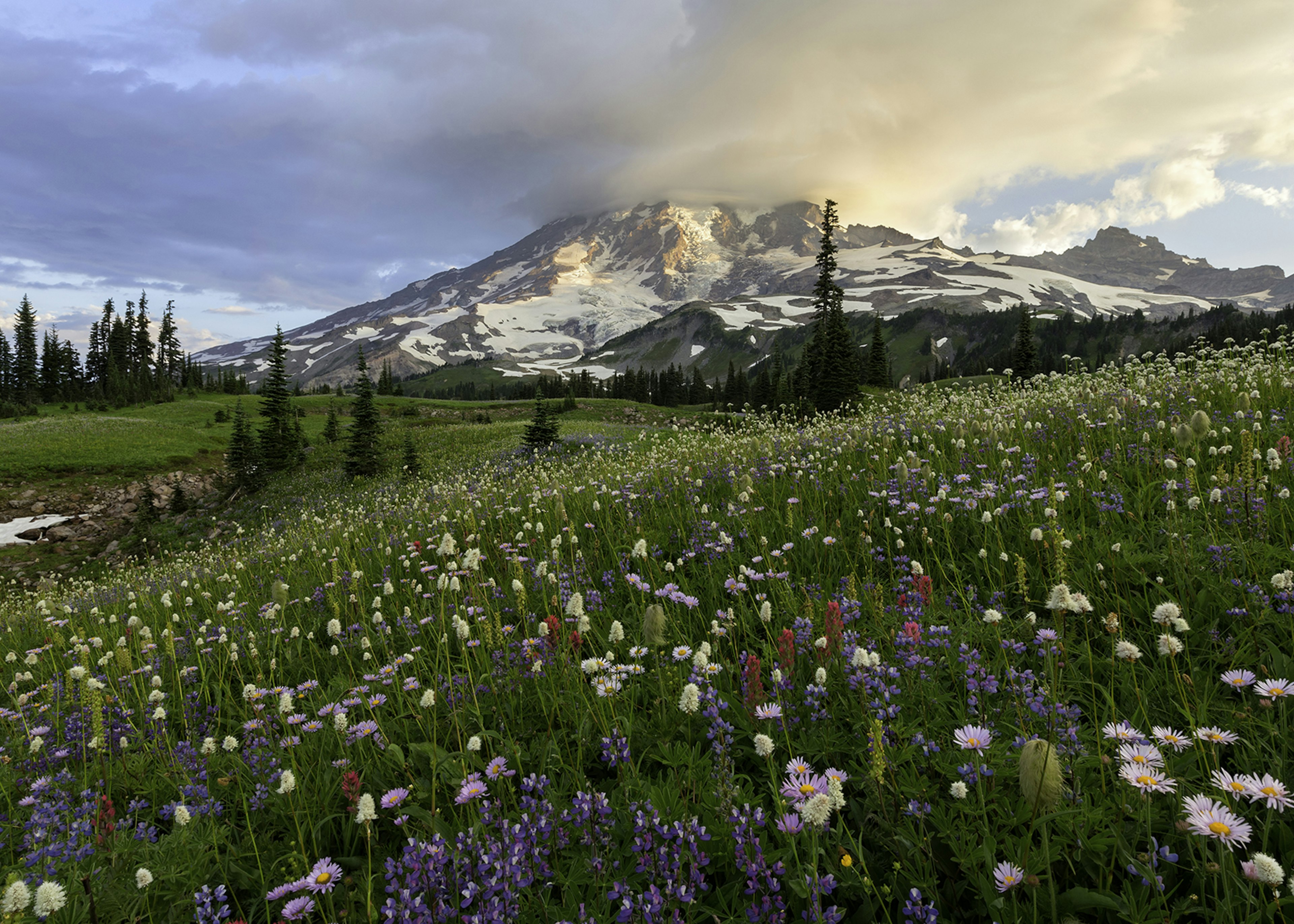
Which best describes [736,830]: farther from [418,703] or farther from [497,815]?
→ [418,703]

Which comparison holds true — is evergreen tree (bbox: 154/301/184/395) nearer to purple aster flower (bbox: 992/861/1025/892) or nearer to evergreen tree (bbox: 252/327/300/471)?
evergreen tree (bbox: 252/327/300/471)

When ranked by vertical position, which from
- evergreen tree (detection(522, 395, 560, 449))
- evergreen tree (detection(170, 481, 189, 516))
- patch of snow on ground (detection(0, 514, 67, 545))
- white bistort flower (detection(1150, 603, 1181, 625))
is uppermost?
evergreen tree (detection(522, 395, 560, 449))

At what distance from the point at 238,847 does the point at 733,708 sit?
8.50ft

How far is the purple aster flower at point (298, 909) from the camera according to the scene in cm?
199

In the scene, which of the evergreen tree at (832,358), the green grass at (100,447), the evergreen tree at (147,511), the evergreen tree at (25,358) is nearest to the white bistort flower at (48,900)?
the evergreen tree at (147,511)

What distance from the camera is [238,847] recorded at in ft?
9.12

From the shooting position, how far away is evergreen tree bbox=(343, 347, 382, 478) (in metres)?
30.6

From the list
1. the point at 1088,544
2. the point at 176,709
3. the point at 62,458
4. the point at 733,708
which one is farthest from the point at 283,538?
the point at 62,458

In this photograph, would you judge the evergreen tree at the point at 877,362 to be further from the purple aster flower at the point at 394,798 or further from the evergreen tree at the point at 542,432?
the purple aster flower at the point at 394,798

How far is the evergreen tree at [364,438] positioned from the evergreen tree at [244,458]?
799 cm

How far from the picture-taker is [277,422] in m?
37.0

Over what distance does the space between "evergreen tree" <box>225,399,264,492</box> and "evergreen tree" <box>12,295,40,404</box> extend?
94079 millimetres

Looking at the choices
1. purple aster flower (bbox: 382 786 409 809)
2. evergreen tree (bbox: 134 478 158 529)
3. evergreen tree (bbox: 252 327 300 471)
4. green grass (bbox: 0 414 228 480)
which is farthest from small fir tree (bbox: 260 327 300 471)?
purple aster flower (bbox: 382 786 409 809)

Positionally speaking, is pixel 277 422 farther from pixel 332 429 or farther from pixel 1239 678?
pixel 1239 678
